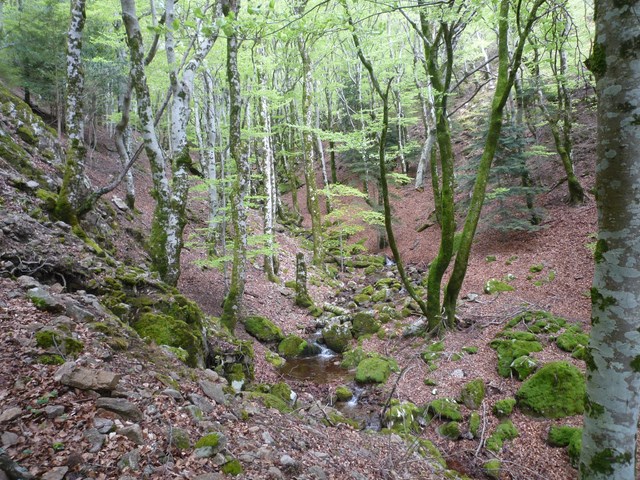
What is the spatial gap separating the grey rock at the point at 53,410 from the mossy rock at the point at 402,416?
16.2 ft

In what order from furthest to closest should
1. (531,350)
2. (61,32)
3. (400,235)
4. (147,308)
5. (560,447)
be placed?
(400,235)
(61,32)
(531,350)
(147,308)
(560,447)

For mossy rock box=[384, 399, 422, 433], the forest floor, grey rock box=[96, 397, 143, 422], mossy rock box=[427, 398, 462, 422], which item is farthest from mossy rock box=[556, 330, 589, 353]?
grey rock box=[96, 397, 143, 422]

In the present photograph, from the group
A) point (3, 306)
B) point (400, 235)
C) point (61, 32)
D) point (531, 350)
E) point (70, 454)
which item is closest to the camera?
point (70, 454)

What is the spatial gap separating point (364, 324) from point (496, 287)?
401 centimetres

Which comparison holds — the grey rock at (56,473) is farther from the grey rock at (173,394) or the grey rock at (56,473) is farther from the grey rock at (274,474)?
the grey rock at (274,474)

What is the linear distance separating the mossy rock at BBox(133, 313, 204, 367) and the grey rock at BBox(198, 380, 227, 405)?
129cm

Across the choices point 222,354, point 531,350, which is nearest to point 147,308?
point 222,354

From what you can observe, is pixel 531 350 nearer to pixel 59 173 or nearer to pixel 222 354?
pixel 222 354

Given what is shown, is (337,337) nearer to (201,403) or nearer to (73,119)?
(201,403)

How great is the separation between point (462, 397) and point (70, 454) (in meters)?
6.06

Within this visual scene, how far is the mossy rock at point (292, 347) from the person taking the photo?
953 cm

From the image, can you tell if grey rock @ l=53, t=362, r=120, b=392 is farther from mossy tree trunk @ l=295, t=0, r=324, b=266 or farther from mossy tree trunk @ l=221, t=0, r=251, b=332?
mossy tree trunk @ l=295, t=0, r=324, b=266

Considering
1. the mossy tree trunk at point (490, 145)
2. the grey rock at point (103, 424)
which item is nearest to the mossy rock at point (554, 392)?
the mossy tree trunk at point (490, 145)

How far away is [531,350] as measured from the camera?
269 inches
